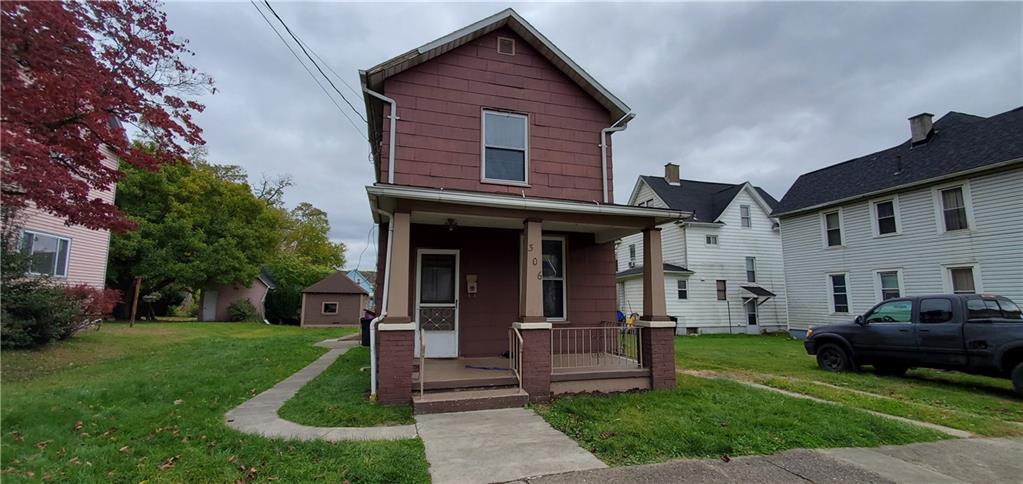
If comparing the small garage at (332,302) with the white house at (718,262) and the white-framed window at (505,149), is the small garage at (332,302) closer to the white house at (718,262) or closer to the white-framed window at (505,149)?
the white house at (718,262)

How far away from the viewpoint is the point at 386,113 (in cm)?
796

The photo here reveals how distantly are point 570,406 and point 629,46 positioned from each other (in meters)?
8.78

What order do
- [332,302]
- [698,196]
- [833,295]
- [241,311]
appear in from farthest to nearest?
1. [241,311]
2. [332,302]
3. [698,196]
4. [833,295]

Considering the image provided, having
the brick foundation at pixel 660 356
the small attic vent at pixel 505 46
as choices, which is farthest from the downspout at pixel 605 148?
the brick foundation at pixel 660 356

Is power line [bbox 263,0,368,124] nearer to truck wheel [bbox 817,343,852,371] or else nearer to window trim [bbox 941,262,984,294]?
truck wheel [bbox 817,343,852,371]

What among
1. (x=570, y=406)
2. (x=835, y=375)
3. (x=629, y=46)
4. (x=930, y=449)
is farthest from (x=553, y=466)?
(x=629, y=46)

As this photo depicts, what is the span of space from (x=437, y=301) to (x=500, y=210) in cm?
256

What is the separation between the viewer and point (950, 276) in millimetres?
13508

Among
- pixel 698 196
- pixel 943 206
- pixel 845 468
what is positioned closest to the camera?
pixel 845 468

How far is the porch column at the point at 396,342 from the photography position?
588cm

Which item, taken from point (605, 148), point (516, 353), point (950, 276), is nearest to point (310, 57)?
point (605, 148)

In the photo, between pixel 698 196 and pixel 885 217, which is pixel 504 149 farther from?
pixel 698 196

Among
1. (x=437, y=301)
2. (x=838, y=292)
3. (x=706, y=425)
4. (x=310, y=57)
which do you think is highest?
(x=310, y=57)

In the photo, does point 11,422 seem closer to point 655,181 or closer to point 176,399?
point 176,399
